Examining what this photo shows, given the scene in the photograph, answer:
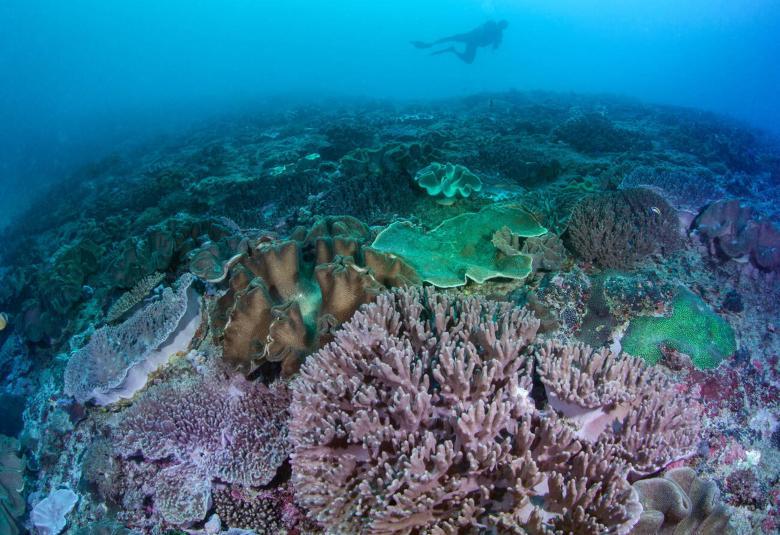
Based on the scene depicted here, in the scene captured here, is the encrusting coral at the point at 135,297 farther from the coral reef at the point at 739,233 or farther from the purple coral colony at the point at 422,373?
the coral reef at the point at 739,233

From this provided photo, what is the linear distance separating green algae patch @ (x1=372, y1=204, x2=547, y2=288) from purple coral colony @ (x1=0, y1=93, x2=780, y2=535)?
0.03 metres

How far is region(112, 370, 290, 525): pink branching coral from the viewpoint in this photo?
129 inches

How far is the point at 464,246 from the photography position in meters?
5.19

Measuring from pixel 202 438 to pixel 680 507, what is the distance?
3.55 m

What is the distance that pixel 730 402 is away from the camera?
3650mm

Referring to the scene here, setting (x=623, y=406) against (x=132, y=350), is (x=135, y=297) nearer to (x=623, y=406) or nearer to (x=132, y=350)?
(x=132, y=350)

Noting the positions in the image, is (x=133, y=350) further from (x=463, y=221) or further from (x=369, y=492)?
(x=463, y=221)

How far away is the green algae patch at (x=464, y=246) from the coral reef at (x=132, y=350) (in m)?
2.27

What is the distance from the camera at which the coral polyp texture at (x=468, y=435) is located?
227 centimetres

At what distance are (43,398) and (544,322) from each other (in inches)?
252

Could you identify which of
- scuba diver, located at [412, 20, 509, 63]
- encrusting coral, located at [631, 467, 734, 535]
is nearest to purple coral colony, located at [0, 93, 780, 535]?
encrusting coral, located at [631, 467, 734, 535]

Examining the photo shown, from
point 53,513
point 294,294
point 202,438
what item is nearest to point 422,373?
point 294,294

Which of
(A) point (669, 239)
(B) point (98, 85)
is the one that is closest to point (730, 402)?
(A) point (669, 239)

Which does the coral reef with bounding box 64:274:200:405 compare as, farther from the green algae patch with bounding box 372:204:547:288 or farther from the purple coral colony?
the green algae patch with bounding box 372:204:547:288
